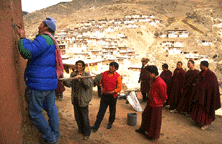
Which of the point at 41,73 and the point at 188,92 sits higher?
the point at 41,73

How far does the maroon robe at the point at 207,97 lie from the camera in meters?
4.17

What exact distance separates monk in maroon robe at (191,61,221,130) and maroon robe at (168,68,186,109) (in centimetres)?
93

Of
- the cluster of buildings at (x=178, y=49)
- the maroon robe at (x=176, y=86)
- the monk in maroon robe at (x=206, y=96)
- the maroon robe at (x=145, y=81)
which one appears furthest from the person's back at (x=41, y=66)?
the cluster of buildings at (x=178, y=49)

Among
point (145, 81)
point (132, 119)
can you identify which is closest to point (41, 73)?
point (132, 119)

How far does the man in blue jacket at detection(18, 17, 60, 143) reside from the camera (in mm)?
1930

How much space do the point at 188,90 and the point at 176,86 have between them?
1.47 feet

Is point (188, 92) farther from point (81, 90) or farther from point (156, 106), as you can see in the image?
point (81, 90)

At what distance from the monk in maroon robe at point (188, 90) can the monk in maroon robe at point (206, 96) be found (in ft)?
1.66

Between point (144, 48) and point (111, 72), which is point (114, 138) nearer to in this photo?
point (111, 72)

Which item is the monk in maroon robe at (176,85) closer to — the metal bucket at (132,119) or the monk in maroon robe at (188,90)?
the monk in maroon robe at (188,90)

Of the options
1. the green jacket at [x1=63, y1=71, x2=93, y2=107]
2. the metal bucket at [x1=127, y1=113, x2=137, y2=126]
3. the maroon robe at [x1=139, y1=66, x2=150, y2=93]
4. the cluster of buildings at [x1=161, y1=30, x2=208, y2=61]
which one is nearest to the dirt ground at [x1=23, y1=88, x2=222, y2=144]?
the metal bucket at [x1=127, y1=113, x2=137, y2=126]

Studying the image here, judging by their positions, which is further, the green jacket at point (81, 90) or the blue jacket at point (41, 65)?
the green jacket at point (81, 90)

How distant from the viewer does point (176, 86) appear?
5.49 m

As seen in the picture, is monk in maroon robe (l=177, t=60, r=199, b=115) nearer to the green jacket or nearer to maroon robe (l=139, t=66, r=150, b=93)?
maroon robe (l=139, t=66, r=150, b=93)
